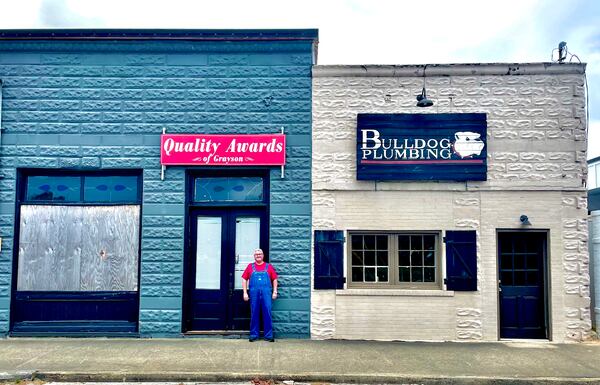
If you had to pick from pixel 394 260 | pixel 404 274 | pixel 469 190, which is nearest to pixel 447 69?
pixel 469 190

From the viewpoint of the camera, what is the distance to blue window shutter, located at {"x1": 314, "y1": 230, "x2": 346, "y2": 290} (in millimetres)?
9242

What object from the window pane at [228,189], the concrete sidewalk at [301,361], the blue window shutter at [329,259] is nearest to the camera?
the concrete sidewalk at [301,361]

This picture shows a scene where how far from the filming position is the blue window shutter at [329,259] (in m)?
9.24

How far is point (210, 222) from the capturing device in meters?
9.58

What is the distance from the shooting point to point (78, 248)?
9430mm

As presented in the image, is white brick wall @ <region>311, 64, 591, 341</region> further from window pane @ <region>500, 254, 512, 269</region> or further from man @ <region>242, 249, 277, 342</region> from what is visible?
man @ <region>242, 249, 277, 342</region>

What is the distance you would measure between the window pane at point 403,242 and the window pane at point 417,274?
16.9 inches

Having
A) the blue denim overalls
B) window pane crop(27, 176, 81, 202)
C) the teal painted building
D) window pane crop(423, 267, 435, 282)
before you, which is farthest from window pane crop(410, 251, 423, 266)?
window pane crop(27, 176, 81, 202)

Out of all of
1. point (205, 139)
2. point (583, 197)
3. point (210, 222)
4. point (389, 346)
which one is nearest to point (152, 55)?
point (205, 139)

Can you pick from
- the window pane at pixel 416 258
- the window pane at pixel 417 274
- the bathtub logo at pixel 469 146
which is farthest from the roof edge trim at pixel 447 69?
the window pane at pixel 417 274

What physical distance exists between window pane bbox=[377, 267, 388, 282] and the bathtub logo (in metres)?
2.64

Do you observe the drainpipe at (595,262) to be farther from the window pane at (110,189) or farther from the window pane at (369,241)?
the window pane at (110,189)

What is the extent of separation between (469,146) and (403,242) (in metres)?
2.24

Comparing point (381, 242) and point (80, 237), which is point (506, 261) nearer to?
point (381, 242)
